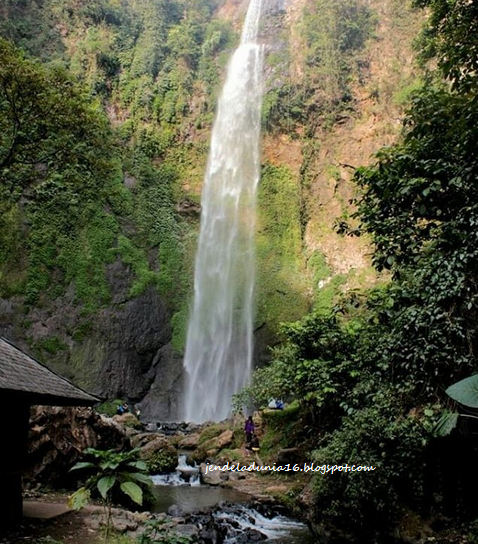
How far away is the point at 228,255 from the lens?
24.8 metres

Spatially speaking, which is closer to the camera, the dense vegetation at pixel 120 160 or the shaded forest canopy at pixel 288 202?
the shaded forest canopy at pixel 288 202

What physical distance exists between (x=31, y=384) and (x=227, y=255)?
737 inches

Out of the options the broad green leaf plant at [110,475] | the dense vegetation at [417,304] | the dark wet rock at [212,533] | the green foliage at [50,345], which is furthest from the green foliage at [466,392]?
the green foliage at [50,345]

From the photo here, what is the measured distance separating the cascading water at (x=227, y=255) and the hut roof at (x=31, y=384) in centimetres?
1373

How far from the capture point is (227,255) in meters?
24.8

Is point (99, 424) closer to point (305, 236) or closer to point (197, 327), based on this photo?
point (197, 327)

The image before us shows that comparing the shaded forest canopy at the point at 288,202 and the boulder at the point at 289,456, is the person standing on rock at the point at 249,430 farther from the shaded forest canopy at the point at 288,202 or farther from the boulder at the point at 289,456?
the boulder at the point at 289,456

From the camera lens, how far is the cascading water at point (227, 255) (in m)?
21.4

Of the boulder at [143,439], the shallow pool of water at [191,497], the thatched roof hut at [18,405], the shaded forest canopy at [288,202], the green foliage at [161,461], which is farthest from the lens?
the boulder at [143,439]

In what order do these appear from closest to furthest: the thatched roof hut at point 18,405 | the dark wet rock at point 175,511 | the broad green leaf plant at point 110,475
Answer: the broad green leaf plant at point 110,475
the thatched roof hut at point 18,405
the dark wet rock at point 175,511

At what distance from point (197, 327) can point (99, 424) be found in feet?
40.5

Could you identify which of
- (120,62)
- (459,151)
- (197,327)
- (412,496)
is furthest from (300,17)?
(412,496)

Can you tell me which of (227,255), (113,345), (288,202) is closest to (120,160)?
(227,255)

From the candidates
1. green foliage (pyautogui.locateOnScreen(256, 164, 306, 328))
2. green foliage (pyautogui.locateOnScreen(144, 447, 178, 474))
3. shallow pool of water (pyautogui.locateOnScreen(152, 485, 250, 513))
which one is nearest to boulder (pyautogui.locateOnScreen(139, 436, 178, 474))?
green foliage (pyautogui.locateOnScreen(144, 447, 178, 474))
